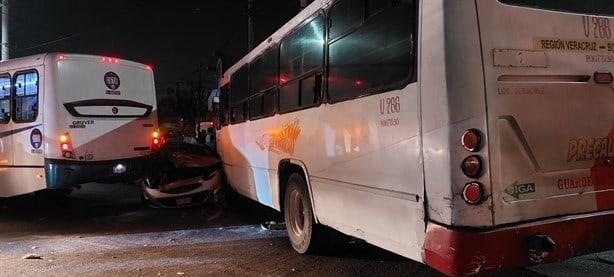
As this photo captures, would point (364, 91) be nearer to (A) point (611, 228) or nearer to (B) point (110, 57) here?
(A) point (611, 228)

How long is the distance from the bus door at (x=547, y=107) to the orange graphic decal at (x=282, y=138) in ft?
9.85

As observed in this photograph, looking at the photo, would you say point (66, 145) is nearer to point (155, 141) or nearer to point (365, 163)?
point (155, 141)

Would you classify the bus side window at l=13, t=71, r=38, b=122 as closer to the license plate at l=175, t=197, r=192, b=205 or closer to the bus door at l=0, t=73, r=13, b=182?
the bus door at l=0, t=73, r=13, b=182

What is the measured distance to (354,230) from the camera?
4.92m

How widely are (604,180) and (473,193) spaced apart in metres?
1.16

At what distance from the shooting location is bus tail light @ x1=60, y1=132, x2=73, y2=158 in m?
9.63

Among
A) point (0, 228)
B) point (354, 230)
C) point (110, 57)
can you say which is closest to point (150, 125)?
point (110, 57)

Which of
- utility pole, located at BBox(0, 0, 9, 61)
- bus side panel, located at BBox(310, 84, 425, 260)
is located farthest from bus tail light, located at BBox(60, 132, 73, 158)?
utility pole, located at BBox(0, 0, 9, 61)

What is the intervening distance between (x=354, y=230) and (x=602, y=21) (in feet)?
8.71

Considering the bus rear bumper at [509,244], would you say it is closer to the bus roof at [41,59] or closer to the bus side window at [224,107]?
the bus side window at [224,107]

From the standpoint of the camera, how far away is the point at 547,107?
3662 millimetres

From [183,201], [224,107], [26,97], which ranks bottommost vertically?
[183,201]

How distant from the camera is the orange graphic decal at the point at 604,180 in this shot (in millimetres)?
3852

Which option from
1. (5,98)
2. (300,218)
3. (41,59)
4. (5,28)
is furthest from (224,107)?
(5,28)
